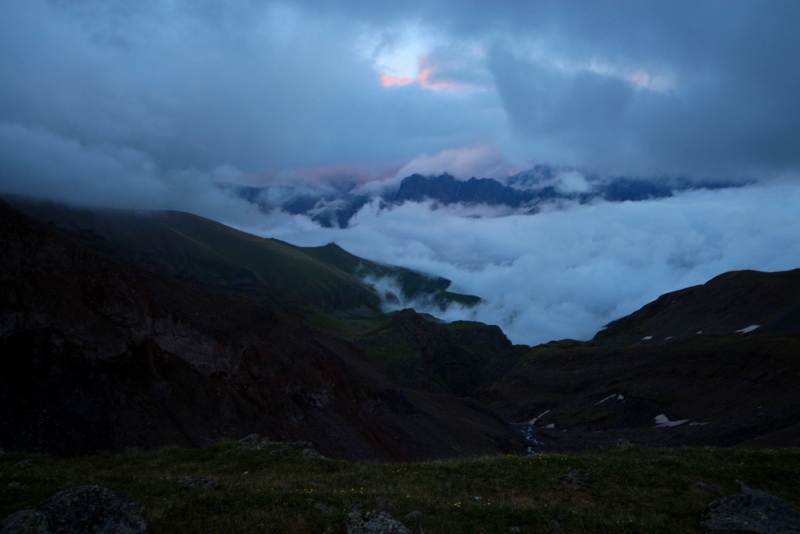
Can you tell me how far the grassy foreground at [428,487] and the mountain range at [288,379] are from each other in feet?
42.0

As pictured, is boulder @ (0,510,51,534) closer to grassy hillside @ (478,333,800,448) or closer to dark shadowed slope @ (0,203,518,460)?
dark shadowed slope @ (0,203,518,460)

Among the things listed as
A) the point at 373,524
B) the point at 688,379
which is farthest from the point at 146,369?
the point at 688,379

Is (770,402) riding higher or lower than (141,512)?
higher

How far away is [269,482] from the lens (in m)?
16.3

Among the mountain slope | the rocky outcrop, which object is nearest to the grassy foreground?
the rocky outcrop

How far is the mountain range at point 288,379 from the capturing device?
30.1m

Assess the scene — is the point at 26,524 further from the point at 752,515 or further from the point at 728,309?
the point at 728,309

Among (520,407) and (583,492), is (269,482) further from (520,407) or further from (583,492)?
(520,407)

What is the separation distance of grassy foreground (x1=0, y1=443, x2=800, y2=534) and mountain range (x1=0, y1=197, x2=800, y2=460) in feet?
42.0

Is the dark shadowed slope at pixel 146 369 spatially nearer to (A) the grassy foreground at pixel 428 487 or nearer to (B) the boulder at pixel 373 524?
(A) the grassy foreground at pixel 428 487

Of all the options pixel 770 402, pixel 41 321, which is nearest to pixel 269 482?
pixel 41 321

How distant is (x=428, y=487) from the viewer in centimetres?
1639

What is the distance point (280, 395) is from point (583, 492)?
34.5 meters

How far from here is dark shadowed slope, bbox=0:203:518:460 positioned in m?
29.0
